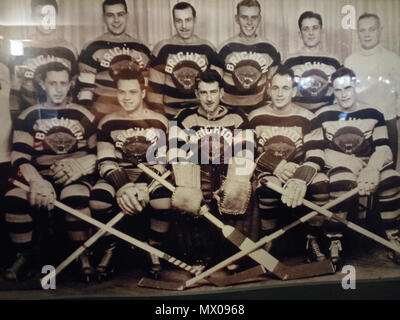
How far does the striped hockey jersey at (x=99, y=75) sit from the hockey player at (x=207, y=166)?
415 millimetres

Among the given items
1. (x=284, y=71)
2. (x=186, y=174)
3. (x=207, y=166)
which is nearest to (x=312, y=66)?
(x=284, y=71)

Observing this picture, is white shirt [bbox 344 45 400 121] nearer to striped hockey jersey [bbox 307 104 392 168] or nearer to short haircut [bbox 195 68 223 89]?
striped hockey jersey [bbox 307 104 392 168]

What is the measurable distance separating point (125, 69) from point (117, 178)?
2.07ft

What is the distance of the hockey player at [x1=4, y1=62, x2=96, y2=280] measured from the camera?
306cm

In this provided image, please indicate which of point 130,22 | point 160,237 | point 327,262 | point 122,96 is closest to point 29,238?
point 160,237

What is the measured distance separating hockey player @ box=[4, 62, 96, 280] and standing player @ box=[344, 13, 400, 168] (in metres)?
1.62

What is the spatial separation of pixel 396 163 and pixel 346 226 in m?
0.50

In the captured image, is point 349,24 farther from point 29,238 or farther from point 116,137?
point 29,238

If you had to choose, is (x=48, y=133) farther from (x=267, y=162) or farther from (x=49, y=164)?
(x=267, y=162)

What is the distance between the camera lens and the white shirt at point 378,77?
322cm

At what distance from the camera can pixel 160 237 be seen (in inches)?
122

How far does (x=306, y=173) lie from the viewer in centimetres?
317

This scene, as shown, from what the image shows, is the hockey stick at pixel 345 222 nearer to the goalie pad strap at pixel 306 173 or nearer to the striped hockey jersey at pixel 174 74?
the goalie pad strap at pixel 306 173

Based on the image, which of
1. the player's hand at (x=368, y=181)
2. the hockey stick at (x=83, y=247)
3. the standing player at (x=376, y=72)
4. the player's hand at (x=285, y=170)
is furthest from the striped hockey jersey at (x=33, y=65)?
the player's hand at (x=368, y=181)
